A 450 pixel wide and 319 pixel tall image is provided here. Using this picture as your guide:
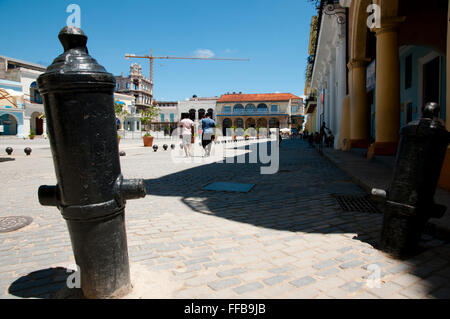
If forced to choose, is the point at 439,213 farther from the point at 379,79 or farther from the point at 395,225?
the point at 379,79

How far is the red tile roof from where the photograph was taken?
68.9 metres

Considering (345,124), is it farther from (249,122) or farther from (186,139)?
(249,122)

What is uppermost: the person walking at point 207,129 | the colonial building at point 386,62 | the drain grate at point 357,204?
the colonial building at point 386,62

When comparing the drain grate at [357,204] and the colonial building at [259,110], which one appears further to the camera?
the colonial building at [259,110]

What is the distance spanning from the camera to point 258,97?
70.8 meters

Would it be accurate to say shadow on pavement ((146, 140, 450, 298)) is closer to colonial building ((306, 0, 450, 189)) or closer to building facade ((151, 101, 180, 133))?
colonial building ((306, 0, 450, 189))

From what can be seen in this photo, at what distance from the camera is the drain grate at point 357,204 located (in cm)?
428

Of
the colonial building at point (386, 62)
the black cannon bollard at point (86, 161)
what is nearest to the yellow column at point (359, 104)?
the colonial building at point (386, 62)

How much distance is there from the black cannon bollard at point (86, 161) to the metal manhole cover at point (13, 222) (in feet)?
7.21

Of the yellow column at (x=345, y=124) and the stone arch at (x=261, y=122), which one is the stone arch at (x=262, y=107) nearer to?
the stone arch at (x=261, y=122)

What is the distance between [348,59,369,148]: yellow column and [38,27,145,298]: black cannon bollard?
37.1 ft

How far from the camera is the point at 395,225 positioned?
2.69 m

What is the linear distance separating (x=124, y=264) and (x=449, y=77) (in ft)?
17.0

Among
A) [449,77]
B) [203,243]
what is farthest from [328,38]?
[203,243]
